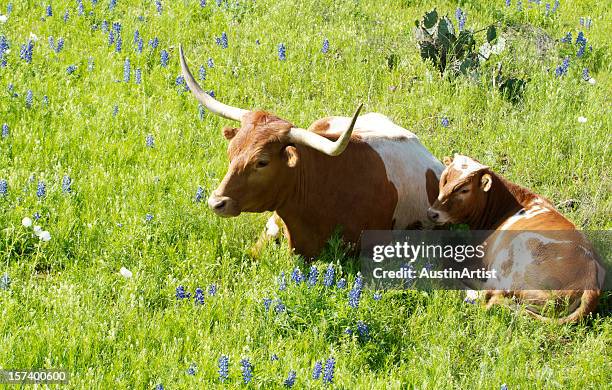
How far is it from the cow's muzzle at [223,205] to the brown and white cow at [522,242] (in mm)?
1723

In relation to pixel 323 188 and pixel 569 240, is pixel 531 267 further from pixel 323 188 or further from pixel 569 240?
pixel 323 188

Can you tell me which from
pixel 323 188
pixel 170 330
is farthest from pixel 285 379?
pixel 323 188

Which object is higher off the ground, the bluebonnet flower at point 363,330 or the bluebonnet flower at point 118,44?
the bluebonnet flower at point 118,44

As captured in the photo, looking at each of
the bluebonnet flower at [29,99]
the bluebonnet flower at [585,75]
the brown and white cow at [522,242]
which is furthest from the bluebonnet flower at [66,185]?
the bluebonnet flower at [585,75]

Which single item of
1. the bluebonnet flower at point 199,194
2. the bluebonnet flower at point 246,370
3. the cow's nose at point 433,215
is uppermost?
the bluebonnet flower at point 199,194

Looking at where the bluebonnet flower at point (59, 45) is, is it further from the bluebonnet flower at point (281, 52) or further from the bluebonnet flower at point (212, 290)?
the bluebonnet flower at point (212, 290)

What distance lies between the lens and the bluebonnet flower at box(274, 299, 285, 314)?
21.0 feet

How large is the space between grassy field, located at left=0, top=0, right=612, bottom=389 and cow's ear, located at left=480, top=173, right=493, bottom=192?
3.43ft

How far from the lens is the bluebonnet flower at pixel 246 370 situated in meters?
5.64

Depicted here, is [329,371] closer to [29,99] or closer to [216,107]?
[216,107]

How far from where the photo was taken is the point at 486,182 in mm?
7566

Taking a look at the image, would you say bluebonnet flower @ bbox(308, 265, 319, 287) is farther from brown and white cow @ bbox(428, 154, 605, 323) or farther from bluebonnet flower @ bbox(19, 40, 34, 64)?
bluebonnet flower @ bbox(19, 40, 34, 64)

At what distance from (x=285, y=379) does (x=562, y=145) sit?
4.63 m

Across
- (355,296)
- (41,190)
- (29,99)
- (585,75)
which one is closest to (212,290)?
(355,296)
